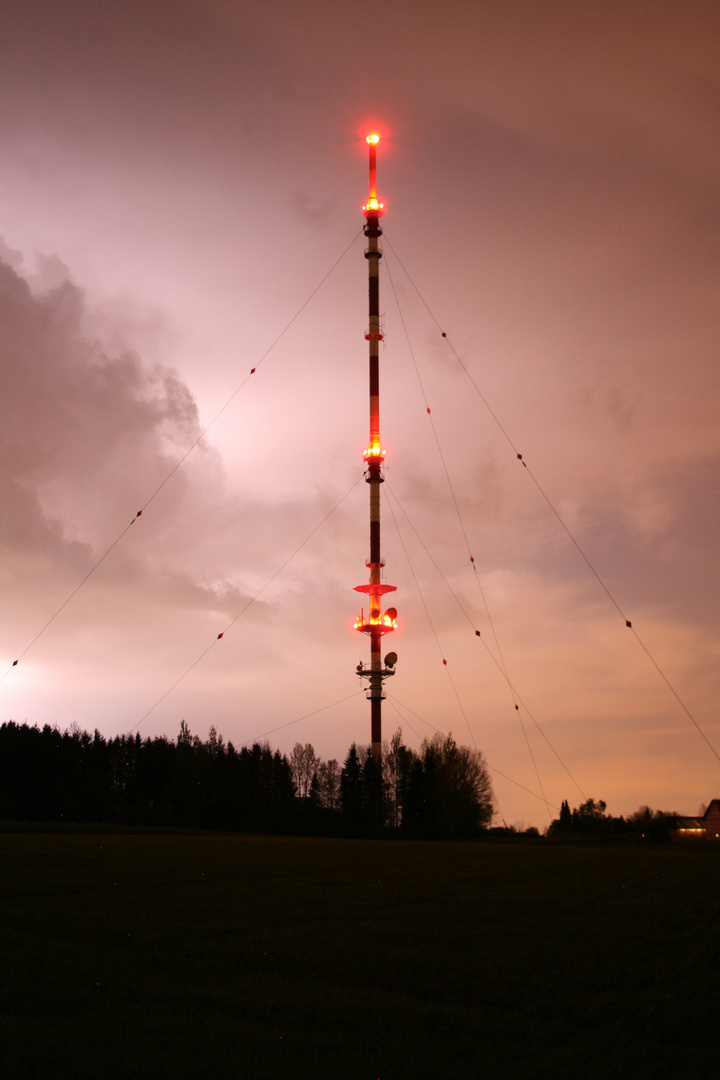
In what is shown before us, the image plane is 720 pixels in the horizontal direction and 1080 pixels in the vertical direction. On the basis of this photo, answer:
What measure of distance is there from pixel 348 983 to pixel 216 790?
96375mm

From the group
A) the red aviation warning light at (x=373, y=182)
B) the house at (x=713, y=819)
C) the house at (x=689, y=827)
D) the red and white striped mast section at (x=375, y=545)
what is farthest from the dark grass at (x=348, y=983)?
the house at (x=713, y=819)

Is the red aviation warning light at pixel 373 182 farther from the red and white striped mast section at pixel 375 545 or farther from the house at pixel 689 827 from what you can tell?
the house at pixel 689 827

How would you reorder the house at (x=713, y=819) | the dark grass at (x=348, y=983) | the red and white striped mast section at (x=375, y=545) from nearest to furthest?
the dark grass at (x=348, y=983), the red and white striped mast section at (x=375, y=545), the house at (x=713, y=819)

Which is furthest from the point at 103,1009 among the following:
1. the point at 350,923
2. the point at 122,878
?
the point at 122,878

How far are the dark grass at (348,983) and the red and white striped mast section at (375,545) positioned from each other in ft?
209

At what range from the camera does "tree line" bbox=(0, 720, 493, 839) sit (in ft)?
308

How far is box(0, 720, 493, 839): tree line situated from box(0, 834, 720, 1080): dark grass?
236ft

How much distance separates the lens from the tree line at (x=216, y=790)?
308 feet

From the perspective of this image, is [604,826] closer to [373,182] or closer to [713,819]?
[713,819]

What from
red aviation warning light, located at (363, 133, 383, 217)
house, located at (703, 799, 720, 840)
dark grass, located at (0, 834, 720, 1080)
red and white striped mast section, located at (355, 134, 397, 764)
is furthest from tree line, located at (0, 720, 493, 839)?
dark grass, located at (0, 834, 720, 1080)

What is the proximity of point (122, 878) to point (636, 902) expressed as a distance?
46.2ft

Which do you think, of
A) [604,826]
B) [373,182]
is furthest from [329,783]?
[373,182]

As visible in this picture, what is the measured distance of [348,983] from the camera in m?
12.0

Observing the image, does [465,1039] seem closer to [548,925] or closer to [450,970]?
[450,970]
